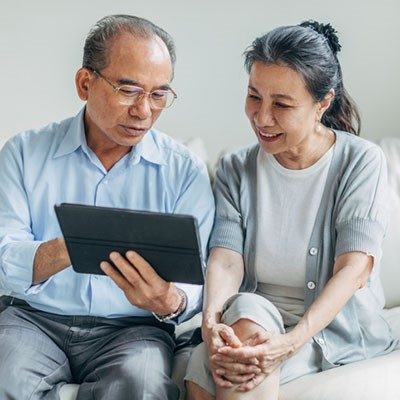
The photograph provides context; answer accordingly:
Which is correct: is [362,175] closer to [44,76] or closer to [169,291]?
[169,291]

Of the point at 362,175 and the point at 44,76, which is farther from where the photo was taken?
the point at 44,76

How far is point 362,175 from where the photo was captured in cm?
194

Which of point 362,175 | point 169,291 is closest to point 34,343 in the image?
point 169,291

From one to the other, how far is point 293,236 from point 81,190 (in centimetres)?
51

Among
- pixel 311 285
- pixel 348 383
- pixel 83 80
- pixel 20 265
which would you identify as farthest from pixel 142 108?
pixel 348 383

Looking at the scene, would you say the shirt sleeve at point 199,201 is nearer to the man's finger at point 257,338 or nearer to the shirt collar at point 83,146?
the shirt collar at point 83,146

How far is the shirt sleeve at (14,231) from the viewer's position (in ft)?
6.26

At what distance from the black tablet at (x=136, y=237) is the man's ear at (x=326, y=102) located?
1.65 feet

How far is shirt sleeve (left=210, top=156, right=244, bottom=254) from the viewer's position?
2020mm

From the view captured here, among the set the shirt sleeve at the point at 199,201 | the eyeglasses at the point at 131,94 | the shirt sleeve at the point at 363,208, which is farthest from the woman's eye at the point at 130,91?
the shirt sleeve at the point at 363,208

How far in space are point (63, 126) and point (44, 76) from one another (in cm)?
65

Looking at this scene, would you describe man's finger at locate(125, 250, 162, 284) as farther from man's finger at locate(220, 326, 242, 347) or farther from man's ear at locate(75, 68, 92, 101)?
man's ear at locate(75, 68, 92, 101)

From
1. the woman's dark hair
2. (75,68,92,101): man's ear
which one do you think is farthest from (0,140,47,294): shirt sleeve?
the woman's dark hair

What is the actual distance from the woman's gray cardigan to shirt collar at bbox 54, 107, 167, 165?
0.58 feet
